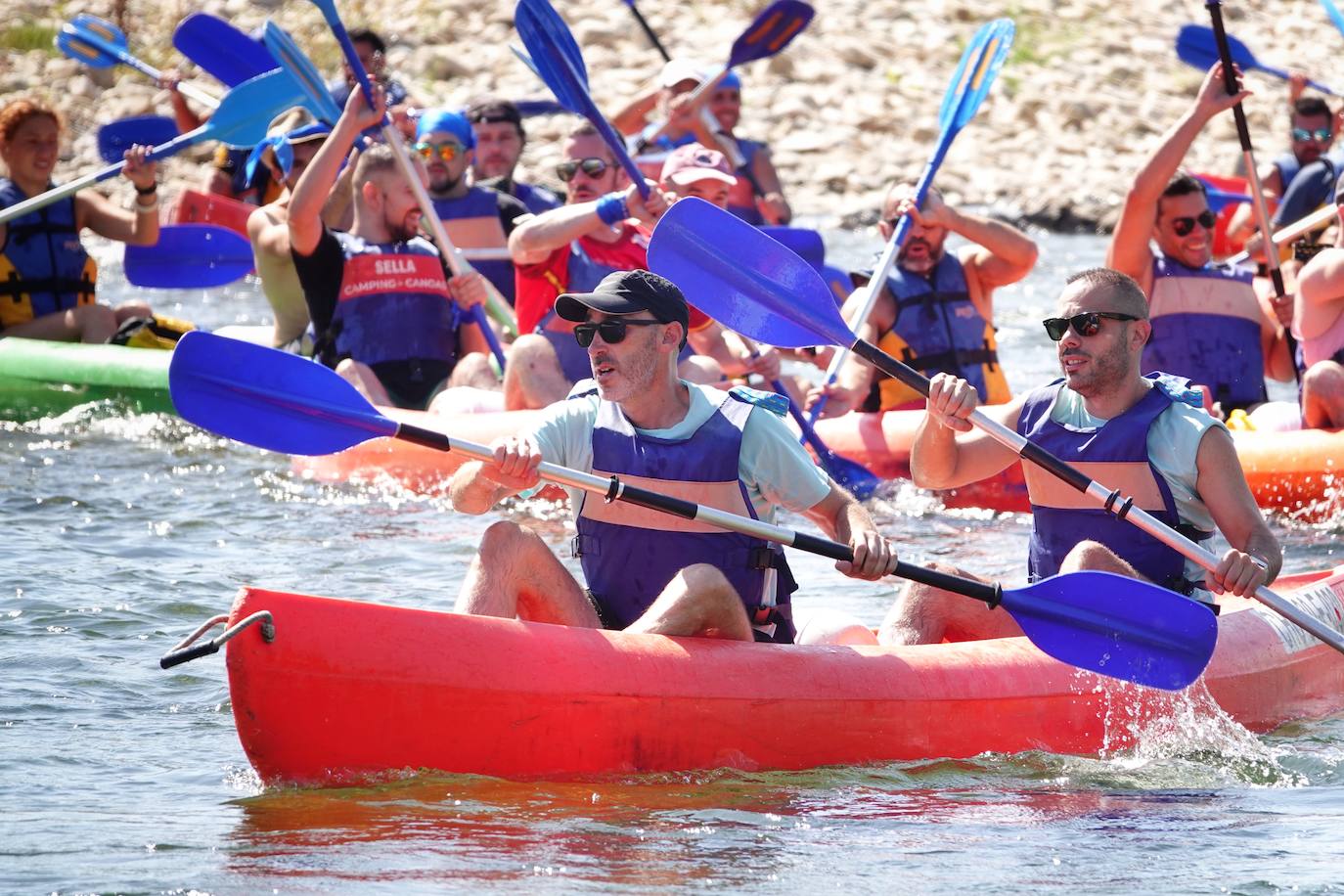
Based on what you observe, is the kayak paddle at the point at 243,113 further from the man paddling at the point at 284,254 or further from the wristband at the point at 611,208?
the wristband at the point at 611,208

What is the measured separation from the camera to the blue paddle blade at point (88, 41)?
11.2 meters

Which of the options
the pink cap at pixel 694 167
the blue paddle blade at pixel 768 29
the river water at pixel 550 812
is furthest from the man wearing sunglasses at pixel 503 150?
the river water at pixel 550 812

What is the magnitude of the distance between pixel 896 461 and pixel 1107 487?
2765mm

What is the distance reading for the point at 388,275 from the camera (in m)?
7.27

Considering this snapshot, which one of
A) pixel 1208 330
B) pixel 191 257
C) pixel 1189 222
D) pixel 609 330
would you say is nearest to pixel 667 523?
pixel 609 330

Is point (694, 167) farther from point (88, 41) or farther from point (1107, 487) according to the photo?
point (88, 41)

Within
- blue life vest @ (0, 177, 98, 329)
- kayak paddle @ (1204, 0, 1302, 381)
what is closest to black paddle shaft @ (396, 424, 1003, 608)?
kayak paddle @ (1204, 0, 1302, 381)

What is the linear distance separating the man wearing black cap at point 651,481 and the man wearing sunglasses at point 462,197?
411 cm

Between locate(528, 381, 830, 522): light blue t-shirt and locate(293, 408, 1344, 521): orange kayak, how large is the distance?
103 inches

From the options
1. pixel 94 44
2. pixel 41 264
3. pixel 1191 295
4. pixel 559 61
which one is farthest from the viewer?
pixel 94 44

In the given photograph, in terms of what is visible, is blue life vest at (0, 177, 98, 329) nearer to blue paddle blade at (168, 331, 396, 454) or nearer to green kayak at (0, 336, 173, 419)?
green kayak at (0, 336, 173, 419)

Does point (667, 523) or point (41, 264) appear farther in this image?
point (41, 264)

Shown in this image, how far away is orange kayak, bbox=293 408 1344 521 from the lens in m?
6.55

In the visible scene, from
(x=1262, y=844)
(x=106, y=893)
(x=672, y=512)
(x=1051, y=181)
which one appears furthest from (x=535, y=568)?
(x=1051, y=181)
